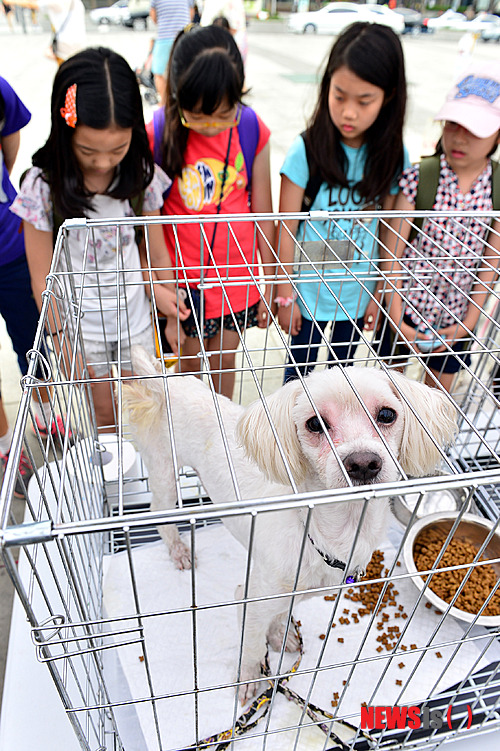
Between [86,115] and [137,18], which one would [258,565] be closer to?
[86,115]

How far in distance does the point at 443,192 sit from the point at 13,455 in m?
1.55

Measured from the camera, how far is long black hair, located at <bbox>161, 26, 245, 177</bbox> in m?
1.36

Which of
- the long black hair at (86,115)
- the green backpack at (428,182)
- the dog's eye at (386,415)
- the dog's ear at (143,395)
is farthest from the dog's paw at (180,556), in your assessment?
the green backpack at (428,182)

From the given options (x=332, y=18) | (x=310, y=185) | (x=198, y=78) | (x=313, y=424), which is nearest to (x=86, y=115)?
(x=198, y=78)

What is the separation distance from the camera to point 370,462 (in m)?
0.74

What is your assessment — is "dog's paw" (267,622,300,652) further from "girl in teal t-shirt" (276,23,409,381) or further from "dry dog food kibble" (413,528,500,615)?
"girl in teal t-shirt" (276,23,409,381)

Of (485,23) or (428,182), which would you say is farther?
(485,23)

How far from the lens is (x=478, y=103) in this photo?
149cm

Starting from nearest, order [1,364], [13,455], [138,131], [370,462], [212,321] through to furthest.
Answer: [13,455], [370,462], [138,131], [212,321], [1,364]

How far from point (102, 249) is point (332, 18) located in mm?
19750

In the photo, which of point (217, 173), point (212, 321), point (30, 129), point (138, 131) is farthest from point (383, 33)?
point (30, 129)

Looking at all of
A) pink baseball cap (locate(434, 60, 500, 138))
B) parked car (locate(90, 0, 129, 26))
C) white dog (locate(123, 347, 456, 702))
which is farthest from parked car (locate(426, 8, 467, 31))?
white dog (locate(123, 347, 456, 702))

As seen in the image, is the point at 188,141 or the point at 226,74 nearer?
the point at 226,74

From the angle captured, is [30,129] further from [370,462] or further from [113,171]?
[370,462]
